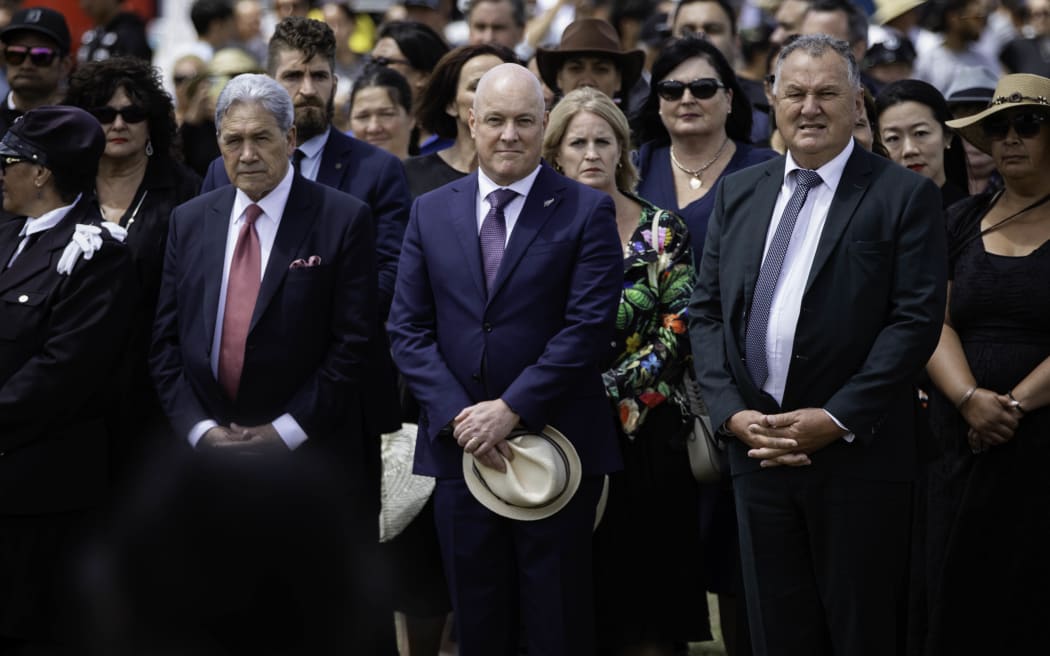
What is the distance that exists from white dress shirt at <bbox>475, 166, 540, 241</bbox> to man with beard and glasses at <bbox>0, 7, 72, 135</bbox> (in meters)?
3.08

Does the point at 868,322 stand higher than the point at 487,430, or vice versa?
the point at 868,322

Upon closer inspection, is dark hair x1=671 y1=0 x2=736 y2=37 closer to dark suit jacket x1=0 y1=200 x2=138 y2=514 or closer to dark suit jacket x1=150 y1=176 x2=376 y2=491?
dark suit jacket x1=150 y1=176 x2=376 y2=491

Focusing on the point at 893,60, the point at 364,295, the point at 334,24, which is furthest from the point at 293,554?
Answer: the point at 334,24

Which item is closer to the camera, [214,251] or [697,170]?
[214,251]

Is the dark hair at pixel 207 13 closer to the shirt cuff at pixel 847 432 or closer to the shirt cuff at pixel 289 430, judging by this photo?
the shirt cuff at pixel 289 430

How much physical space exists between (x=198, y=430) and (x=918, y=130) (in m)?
3.59

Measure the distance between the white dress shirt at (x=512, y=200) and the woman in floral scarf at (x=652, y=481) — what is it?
27.0 inches

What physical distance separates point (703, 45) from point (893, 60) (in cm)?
271

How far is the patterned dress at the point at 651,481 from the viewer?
6102 millimetres

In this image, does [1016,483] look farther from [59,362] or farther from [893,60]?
[893,60]

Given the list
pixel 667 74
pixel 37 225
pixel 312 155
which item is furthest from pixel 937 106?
pixel 37 225

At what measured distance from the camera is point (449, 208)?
18.5 ft

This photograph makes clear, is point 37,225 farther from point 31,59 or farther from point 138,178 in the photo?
point 31,59

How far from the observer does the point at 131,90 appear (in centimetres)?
667
